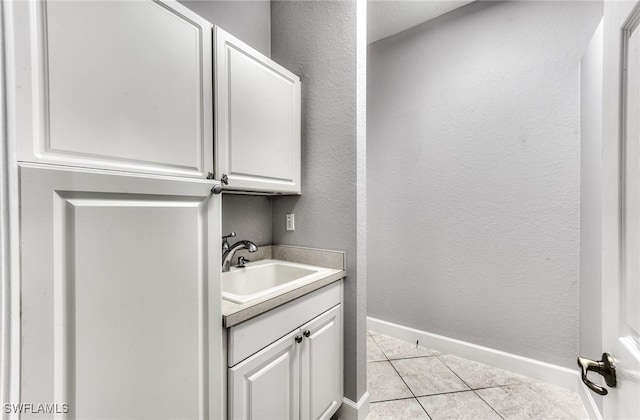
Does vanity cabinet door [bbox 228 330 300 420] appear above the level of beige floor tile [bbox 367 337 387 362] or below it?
above

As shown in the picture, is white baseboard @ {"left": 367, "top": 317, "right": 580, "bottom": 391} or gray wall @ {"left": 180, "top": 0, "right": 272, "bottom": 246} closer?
gray wall @ {"left": 180, "top": 0, "right": 272, "bottom": 246}

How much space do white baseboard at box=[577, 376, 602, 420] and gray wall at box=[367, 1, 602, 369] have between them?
0.54 ft

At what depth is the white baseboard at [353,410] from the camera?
1492 mm

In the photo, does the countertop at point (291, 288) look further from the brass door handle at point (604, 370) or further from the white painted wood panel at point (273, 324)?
the brass door handle at point (604, 370)

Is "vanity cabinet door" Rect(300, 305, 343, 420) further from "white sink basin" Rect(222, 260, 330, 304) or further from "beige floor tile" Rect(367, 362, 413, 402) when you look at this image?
"beige floor tile" Rect(367, 362, 413, 402)

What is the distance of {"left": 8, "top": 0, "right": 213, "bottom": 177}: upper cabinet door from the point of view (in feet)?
2.16

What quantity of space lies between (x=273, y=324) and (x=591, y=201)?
1.80 m

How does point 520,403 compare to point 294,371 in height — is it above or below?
below

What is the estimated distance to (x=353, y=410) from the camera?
4.91ft

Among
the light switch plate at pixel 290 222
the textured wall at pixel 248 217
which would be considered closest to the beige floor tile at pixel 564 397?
the light switch plate at pixel 290 222

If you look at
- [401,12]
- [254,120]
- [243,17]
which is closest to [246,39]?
[243,17]

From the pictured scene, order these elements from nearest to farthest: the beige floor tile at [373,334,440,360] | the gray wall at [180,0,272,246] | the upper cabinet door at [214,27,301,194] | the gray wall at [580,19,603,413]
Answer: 1. the upper cabinet door at [214,27,301,194]
2. the gray wall at [580,19,603,413]
3. the gray wall at [180,0,272,246]
4. the beige floor tile at [373,334,440,360]

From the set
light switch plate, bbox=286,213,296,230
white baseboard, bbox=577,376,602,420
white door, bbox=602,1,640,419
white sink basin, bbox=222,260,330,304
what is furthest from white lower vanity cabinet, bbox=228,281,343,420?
white baseboard, bbox=577,376,602,420

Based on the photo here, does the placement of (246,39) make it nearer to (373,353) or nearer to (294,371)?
(294,371)
